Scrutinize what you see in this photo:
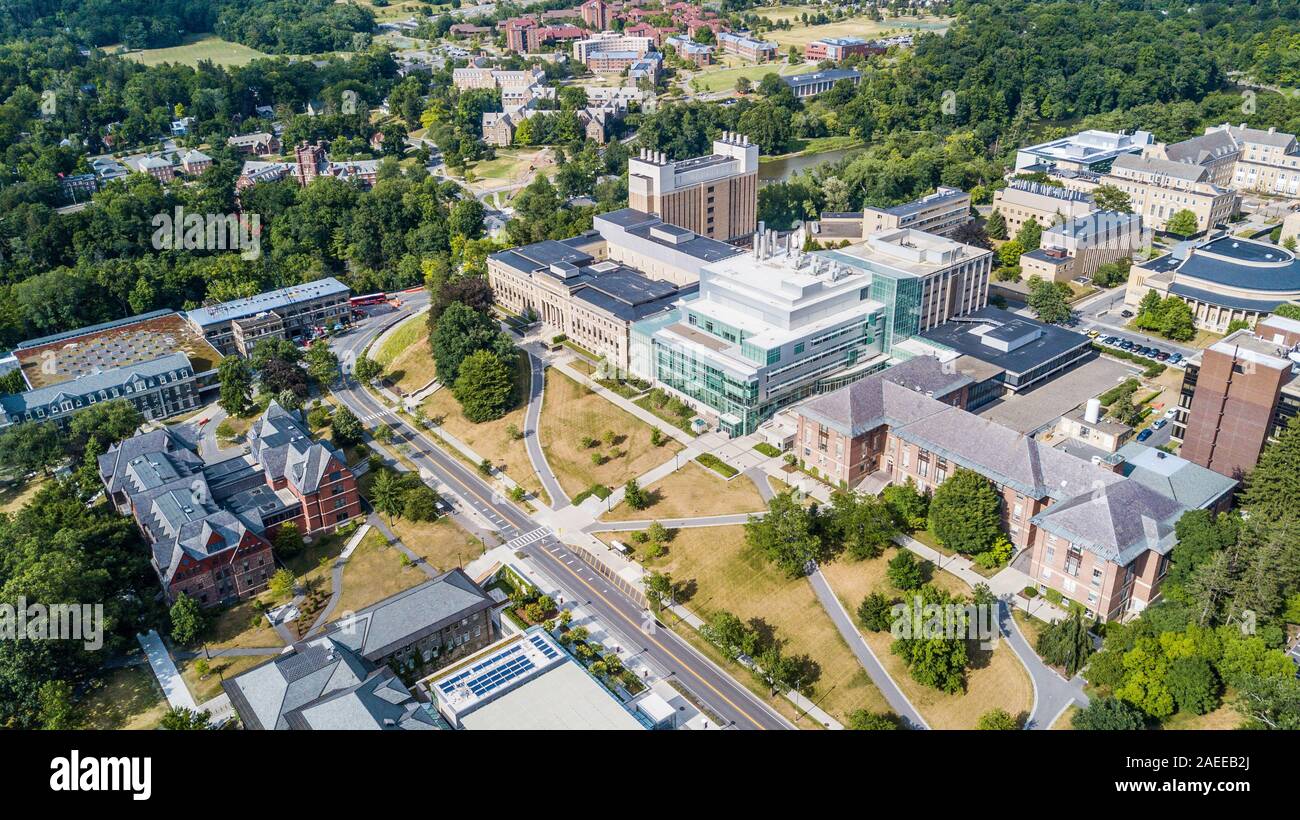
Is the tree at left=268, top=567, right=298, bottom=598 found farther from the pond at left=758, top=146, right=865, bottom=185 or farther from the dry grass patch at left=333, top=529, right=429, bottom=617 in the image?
the pond at left=758, top=146, right=865, bottom=185

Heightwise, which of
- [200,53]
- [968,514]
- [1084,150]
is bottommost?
[968,514]

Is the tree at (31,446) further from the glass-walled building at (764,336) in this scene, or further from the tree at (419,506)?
the glass-walled building at (764,336)

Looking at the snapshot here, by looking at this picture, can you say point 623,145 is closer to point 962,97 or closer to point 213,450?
point 962,97

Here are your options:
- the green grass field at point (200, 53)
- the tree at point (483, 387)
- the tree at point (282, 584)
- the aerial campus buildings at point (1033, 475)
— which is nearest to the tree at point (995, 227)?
the aerial campus buildings at point (1033, 475)

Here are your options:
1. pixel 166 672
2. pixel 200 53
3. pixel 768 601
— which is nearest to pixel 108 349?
pixel 166 672

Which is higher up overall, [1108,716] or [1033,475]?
[1033,475]

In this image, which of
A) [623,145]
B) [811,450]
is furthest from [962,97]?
[811,450]
